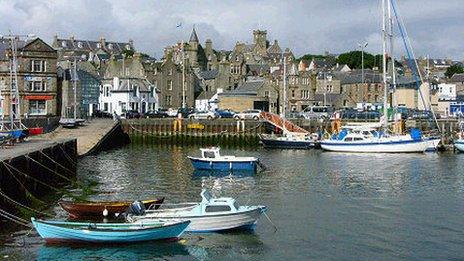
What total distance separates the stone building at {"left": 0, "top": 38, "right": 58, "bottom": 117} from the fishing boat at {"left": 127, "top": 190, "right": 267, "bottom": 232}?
6448cm

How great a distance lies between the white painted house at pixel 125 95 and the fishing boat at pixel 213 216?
79904 millimetres

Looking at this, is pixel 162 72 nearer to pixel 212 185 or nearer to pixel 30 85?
pixel 30 85

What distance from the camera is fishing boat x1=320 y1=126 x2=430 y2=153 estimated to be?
240 feet

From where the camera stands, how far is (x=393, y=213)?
36750 millimetres

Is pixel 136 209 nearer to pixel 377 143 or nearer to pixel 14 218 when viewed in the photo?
pixel 14 218

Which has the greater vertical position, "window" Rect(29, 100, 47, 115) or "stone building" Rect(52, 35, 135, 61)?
"stone building" Rect(52, 35, 135, 61)

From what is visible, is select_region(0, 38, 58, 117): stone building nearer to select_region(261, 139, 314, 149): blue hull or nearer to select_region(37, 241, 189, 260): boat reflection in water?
select_region(261, 139, 314, 149): blue hull

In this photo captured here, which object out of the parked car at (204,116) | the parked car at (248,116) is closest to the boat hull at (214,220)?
the parked car at (248,116)

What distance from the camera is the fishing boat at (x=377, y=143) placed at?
73.2 meters

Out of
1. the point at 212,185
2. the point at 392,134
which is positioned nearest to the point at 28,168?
the point at 212,185

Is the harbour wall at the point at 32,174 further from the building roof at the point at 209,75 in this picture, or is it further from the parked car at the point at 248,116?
the building roof at the point at 209,75

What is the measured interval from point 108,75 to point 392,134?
5944 centimetres

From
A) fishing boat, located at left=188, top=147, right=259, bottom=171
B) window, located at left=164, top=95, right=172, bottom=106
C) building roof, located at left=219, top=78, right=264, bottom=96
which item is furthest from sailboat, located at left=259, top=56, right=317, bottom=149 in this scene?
window, located at left=164, top=95, right=172, bottom=106

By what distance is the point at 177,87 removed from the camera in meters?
123
